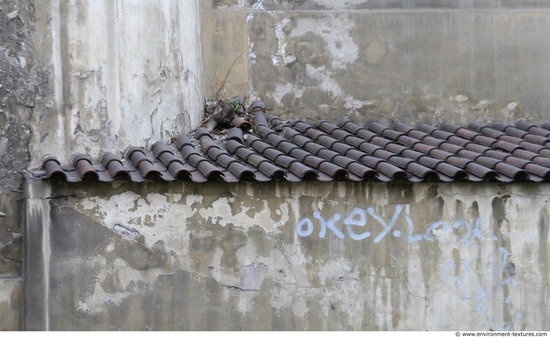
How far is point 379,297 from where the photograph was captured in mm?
7516

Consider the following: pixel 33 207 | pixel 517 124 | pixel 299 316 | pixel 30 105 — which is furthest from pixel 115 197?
pixel 517 124

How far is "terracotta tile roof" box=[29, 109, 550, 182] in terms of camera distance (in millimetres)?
7129

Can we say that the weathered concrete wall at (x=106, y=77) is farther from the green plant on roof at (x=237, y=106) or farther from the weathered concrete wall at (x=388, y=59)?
→ the weathered concrete wall at (x=388, y=59)

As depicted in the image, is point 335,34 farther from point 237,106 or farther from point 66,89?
point 66,89

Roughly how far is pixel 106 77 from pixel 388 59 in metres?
3.99

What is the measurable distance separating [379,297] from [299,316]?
80cm

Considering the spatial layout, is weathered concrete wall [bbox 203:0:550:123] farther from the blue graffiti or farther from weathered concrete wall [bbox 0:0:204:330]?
the blue graffiti

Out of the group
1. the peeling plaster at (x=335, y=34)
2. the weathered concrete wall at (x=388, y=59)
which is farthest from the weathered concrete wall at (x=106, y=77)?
the peeling plaster at (x=335, y=34)

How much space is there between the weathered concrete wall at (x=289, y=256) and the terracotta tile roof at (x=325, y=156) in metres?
0.15

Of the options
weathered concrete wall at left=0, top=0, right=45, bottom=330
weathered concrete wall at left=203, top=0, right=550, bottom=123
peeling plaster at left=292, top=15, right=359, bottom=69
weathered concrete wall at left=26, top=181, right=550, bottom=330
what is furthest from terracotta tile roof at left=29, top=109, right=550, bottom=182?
peeling plaster at left=292, top=15, right=359, bottom=69

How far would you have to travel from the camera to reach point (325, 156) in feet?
25.8

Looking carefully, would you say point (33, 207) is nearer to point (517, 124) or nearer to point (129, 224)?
point (129, 224)

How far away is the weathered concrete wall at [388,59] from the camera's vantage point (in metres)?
9.97

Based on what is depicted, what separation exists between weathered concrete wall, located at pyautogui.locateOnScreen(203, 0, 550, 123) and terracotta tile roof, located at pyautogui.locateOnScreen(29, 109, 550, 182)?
0.68 meters
